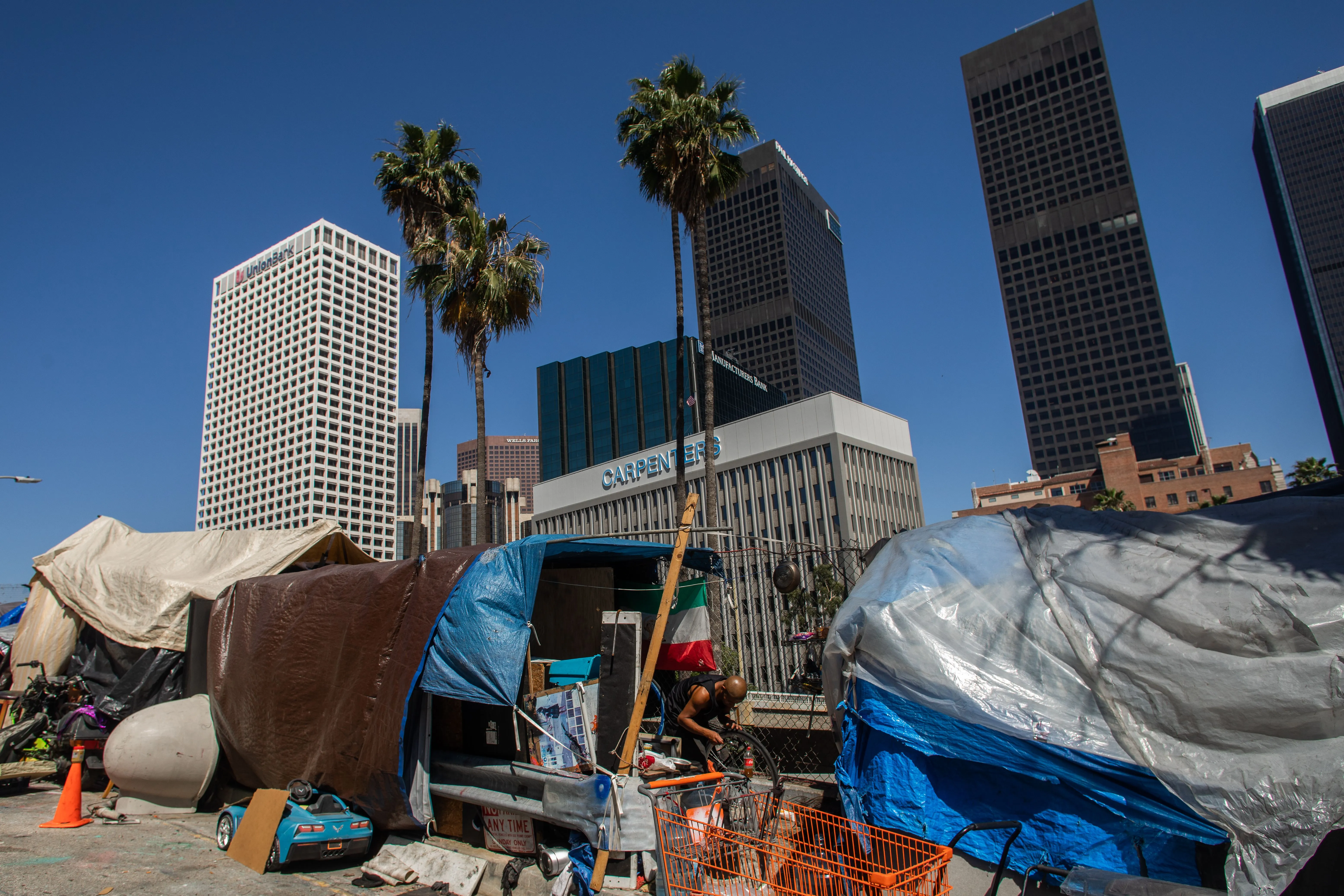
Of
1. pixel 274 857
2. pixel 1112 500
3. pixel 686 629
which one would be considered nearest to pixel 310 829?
pixel 274 857

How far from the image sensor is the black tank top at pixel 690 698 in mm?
7781

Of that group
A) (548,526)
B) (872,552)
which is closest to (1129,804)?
(872,552)

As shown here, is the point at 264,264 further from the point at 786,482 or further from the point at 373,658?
the point at 373,658

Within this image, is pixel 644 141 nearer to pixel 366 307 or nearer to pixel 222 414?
pixel 366 307

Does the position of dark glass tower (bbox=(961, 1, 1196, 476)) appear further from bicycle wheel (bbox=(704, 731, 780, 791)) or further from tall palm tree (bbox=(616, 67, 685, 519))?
bicycle wheel (bbox=(704, 731, 780, 791))

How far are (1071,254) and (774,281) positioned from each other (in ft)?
211

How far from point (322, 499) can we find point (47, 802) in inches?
6090

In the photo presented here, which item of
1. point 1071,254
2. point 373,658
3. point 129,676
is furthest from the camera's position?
point 1071,254

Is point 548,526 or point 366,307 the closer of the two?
point 548,526

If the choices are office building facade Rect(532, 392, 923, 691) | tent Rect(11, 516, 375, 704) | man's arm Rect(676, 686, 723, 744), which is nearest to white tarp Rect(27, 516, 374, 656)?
tent Rect(11, 516, 375, 704)

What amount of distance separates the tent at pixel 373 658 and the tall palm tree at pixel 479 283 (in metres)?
8.78

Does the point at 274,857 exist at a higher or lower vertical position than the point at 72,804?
lower

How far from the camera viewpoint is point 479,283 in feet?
63.5

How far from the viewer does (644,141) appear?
17062 mm
